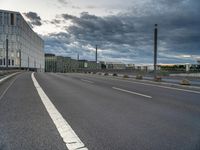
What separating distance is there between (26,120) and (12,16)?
8496 centimetres

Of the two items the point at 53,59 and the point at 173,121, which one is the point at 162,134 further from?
the point at 53,59

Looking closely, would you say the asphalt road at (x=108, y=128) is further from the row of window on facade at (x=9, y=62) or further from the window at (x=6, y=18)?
the window at (x=6, y=18)

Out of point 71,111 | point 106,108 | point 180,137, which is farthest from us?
point 106,108

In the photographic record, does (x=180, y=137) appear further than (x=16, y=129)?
No

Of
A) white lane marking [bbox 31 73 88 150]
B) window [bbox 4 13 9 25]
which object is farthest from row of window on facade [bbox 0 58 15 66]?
white lane marking [bbox 31 73 88 150]

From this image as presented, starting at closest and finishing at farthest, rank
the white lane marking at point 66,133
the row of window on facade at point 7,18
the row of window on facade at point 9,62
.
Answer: the white lane marking at point 66,133 → the row of window on facade at point 9,62 → the row of window on facade at point 7,18

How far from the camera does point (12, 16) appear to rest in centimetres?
8162

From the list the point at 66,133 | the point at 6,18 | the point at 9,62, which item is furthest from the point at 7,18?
the point at 66,133

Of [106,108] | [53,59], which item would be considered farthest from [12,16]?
[53,59]

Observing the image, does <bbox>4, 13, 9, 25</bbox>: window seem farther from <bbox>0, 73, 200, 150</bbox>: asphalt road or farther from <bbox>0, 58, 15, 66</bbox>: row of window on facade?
<bbox>0, 73, 200, 150</bbox>: asphalt road

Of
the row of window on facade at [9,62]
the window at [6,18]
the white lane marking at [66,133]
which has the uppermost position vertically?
the window at [6,18]

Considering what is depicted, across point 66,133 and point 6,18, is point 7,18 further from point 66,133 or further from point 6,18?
point 66,133

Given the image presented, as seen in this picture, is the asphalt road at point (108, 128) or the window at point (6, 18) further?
the window at point (6, 18)

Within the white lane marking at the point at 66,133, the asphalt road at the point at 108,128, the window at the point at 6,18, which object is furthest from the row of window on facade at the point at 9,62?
the white lane marking at the point at 66,133
